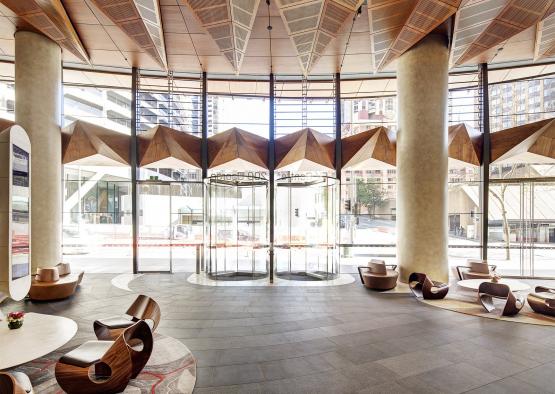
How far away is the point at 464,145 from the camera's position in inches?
436

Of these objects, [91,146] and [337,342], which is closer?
[337,342]

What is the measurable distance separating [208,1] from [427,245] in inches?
314

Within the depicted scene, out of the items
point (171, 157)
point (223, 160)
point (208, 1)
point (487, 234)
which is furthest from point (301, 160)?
point (487, 234)

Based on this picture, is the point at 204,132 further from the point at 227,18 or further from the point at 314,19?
the point at 314,19

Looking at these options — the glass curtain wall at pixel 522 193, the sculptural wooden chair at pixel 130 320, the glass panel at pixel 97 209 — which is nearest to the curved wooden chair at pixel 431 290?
the glass curtain wall at pixel 522 193

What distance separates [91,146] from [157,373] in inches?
346

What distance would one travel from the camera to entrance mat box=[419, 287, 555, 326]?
6.51 meters

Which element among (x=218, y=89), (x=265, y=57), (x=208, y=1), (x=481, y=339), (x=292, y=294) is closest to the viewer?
(x=481, y=339)

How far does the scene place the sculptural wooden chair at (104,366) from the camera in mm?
3689

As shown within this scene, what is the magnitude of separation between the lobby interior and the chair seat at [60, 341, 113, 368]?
33 mm

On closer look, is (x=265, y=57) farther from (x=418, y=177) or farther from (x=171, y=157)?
(x=418, y=177)

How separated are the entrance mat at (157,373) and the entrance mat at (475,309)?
220 inches

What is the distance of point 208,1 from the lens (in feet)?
21.6

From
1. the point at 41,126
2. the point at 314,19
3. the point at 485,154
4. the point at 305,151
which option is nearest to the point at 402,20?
the point at 314,19
